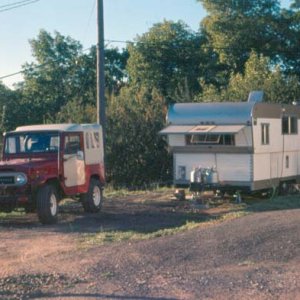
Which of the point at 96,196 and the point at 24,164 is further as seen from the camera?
the point at 96,196

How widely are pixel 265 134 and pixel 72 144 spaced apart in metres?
6.07

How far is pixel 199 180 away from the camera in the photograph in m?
18.5

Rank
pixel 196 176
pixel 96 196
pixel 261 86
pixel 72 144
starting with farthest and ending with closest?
pixel 261 86
pixel 196 176
pixel 96 196
pixel 72 144

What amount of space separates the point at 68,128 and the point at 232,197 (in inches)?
236

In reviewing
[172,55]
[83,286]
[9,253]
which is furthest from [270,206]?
[172,55]

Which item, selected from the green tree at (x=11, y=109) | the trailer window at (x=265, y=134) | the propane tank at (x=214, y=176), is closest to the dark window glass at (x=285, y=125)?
the trailer window at (x=265, y=134)

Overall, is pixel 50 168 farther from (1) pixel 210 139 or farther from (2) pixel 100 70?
(2) pixel 100 70

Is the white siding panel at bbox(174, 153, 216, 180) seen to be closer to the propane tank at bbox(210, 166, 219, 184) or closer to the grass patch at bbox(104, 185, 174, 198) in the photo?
the propane tank at bbox(210, 166, 219, 184)

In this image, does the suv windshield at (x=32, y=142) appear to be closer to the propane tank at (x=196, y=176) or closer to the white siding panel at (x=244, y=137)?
the propane tank at (x=196, y=176)

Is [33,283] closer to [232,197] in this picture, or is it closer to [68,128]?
[68,128]

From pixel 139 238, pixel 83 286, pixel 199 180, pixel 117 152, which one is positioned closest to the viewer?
pixel 83 286

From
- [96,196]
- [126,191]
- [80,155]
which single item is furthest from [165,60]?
[80,155]

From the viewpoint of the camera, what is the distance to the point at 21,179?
47.1 ft

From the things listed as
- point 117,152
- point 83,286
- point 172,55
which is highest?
point 172,55
